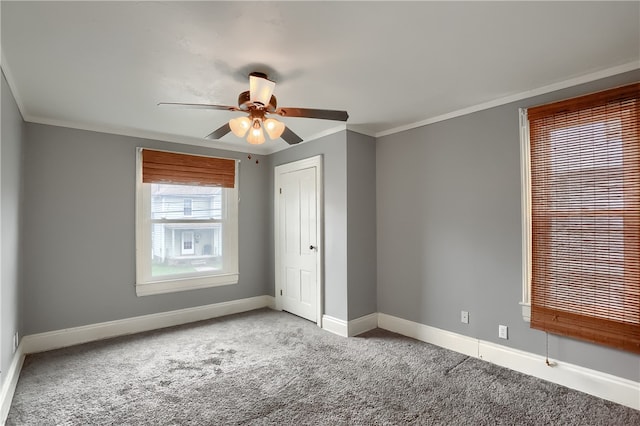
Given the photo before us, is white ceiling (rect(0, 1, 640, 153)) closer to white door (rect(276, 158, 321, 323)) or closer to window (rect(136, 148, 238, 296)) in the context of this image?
window (rect(136, 148, 238, 296))

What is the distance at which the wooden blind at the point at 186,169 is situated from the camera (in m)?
4.11

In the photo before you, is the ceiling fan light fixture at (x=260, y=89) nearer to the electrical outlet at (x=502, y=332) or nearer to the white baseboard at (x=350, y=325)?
the white baseboard at (x=350, y=325)

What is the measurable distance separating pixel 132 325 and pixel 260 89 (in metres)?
3.26

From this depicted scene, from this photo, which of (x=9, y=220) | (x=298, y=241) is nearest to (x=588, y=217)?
(x=298, y=241)

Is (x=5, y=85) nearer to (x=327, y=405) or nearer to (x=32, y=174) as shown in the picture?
(x=32, y=174)

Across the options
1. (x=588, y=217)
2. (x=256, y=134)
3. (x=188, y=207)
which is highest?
(x=256, y=134)

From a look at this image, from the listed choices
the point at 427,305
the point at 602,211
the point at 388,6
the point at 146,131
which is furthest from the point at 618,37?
the point at 146,131

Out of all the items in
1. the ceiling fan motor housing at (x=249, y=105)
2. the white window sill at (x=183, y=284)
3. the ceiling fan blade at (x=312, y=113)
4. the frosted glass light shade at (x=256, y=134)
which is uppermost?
the ceiling fan motor housing at (x=249, y=105)

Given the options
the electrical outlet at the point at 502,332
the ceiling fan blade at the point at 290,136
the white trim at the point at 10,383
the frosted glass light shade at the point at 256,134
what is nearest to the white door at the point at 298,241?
the ceiling fan blade at the point at 290,136

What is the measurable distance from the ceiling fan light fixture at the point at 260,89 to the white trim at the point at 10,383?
101 inches

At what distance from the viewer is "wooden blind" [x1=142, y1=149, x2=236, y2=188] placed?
13.5ft

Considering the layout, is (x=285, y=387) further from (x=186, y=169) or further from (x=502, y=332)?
(x=186, y=169)

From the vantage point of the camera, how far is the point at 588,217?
2533 mm

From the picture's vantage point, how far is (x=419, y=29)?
194cm
